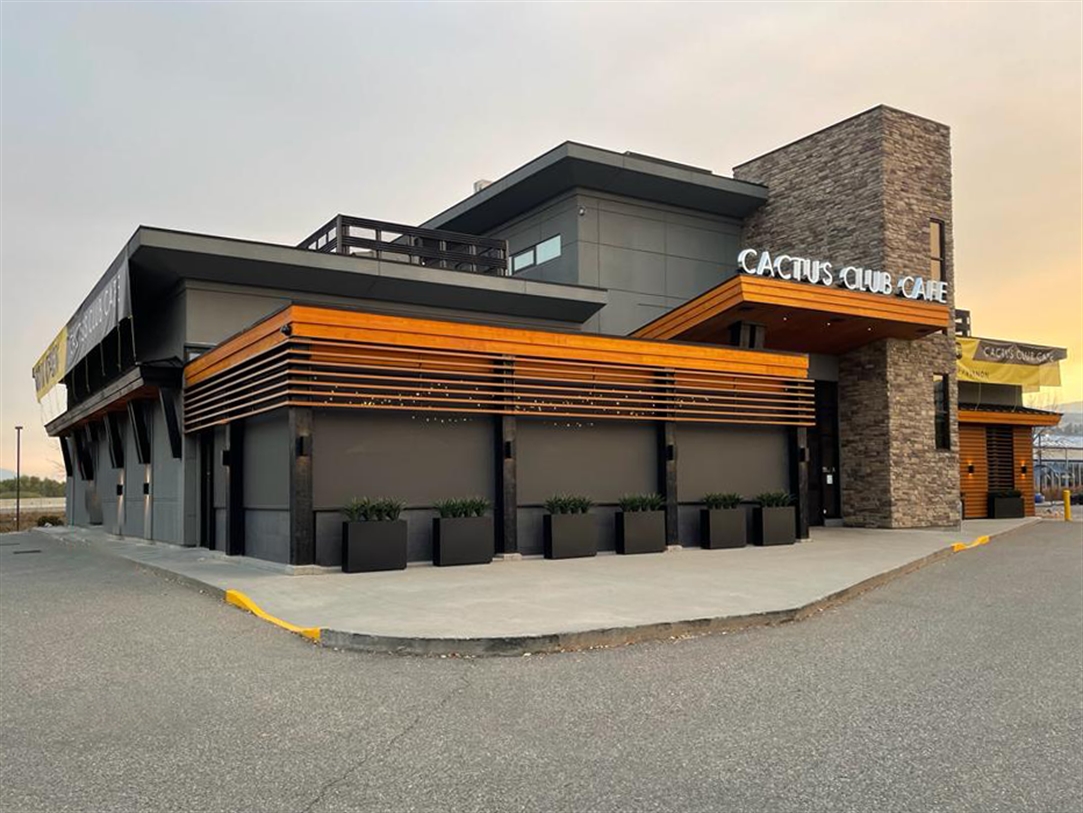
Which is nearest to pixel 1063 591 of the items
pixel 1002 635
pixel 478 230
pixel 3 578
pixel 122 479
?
pixel 1002 635

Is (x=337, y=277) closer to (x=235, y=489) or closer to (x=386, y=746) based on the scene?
(x=235, y=489)

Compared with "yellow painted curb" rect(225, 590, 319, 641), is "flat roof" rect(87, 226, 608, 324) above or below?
above

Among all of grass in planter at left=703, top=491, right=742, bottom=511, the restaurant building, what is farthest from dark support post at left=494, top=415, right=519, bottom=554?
grass in planter at left=703, top=491, right=742, bottom=511

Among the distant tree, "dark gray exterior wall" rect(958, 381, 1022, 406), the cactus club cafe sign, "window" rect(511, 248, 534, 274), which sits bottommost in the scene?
the distant tree

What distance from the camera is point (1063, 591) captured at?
12.5 meters

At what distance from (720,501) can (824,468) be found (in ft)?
27.5

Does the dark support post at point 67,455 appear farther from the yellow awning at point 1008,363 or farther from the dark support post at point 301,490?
the yellow awning at point 1008,363

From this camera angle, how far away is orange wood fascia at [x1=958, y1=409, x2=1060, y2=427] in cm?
3055

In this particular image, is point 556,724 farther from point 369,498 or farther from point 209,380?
point 209,380

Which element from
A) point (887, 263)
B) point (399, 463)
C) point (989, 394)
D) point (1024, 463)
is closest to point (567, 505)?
point (399, 463)

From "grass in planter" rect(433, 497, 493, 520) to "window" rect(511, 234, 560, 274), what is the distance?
12.3 meters

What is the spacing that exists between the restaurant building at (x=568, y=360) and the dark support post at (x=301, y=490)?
0.04 metres

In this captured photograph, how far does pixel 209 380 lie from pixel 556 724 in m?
14.5

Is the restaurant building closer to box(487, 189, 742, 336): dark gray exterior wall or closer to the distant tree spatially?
box(487, 189, 742, 336): dark gray exterior wall
